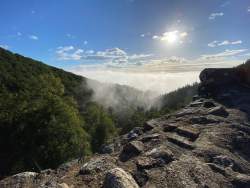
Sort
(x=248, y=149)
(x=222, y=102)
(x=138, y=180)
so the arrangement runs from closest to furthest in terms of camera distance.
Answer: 1. (x=138, y=180)
2. (x=248, y=149)
3. (x=222, y=102)

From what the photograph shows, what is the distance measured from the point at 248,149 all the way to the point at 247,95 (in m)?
6.01

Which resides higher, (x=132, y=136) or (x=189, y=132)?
(x=189, y=132)

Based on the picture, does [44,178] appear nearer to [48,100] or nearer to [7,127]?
[48,100]

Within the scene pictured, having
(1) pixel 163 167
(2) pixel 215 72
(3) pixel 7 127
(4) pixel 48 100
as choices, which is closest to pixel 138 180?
(1) pixel 163 167

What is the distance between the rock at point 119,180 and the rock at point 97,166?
3.00ft

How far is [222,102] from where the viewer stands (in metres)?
14.0

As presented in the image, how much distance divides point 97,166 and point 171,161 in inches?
79.2

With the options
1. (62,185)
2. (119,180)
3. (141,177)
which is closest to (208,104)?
(141,177)

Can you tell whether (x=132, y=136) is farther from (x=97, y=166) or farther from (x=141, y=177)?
(x=141, y=177)

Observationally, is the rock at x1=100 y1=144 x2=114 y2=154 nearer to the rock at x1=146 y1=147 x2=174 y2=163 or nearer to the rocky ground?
the rocky ground

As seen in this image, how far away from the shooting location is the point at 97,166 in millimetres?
8031

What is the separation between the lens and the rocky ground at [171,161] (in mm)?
7145

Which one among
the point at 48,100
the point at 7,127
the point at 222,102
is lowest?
the point at 7,127

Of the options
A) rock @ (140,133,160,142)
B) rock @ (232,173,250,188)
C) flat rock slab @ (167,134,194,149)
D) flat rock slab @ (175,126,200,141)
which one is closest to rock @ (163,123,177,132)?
flat rock slab @ (175,126,200,141)
